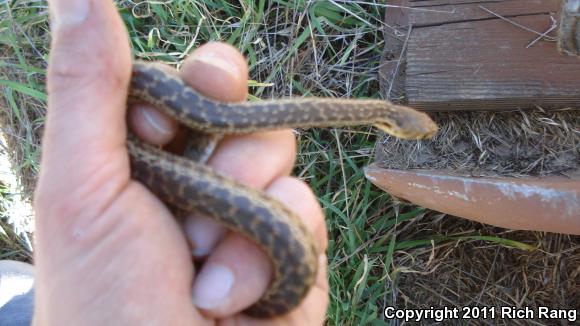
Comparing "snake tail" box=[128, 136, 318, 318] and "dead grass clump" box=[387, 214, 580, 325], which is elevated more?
"snake tail" box=[128, 136, 318, 318]

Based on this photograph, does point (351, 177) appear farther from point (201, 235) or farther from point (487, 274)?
point (201, 235)

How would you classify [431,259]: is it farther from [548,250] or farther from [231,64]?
[231,64]

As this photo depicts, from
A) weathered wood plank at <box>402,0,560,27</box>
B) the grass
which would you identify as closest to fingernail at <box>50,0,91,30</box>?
the grass

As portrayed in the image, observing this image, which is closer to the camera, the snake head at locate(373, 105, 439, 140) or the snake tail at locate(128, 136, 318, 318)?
the snake tail at locate(128, 136, 318, 318)

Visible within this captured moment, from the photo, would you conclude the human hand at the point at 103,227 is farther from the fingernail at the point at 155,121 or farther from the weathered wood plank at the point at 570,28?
the weathered wood plank at the point at 570,28

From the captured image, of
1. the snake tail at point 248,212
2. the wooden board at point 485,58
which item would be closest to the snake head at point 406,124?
the wooden board at point 485,58

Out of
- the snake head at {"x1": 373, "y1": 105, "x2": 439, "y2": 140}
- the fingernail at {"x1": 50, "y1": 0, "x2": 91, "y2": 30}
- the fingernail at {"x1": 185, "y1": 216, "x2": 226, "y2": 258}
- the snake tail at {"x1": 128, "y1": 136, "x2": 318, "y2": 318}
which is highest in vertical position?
the fingernail at {"x1": 50, "y1": 0, "x2": 91, "y2": 30}

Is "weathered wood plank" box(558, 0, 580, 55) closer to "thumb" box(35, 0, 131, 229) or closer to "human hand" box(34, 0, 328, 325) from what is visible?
"human hand" box(34, 0, 328, 325)
